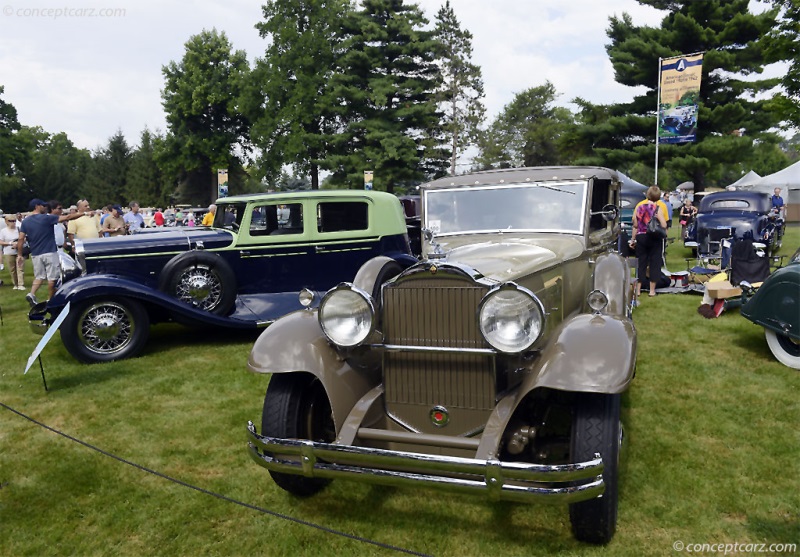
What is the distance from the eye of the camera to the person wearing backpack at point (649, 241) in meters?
8.54

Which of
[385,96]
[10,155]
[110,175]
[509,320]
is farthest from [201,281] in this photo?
[110,175]

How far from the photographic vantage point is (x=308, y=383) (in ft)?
10.7

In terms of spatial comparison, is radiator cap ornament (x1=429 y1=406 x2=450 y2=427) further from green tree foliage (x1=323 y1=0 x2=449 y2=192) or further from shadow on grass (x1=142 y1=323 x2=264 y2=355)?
green tree foliage (x1=323 y1=0 x2=449 y2=192)

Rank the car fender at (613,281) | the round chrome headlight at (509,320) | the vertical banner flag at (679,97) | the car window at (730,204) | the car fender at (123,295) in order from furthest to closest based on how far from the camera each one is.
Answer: the vertical banner flag at (679,97) < the car window at (730,204) < the car fender at (123,295) < the car fender at (613,281) < the round chrome headlight at (509,320)

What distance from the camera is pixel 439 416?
2965 millimetres

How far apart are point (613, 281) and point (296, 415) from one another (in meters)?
2.52

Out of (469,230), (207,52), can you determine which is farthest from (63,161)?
(469,230)

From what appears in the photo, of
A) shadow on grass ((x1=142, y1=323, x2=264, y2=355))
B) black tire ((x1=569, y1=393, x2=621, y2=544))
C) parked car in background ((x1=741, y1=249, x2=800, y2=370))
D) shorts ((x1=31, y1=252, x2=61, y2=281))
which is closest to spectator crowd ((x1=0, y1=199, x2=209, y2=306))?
shorts ((x1=31, y1=252, x2=61, y2=281))

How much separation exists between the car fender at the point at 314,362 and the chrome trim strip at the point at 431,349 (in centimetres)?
28

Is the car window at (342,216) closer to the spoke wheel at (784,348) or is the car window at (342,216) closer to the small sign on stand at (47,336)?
the small sign on stand at (47,336)

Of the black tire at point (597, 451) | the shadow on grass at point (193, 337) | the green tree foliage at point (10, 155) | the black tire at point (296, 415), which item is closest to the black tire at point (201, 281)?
the shadow on grass at point (193, 337)

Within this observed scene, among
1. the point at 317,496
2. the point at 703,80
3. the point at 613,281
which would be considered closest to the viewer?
the point at 317,496

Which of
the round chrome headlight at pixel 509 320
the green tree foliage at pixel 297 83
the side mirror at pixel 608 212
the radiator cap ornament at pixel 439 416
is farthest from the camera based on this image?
the green tree foliage at pixel 297 83

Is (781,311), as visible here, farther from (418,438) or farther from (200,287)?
(200,287)
